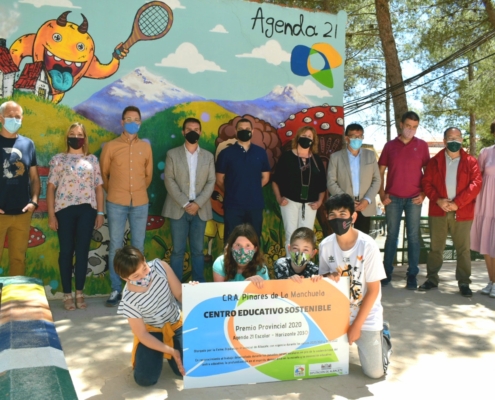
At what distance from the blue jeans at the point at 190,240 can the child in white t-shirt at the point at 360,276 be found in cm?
231

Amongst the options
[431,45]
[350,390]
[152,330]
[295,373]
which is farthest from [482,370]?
[431,45]

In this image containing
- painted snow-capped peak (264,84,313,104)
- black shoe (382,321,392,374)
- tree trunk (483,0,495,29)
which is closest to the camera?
black shoe (382,321,392,374)

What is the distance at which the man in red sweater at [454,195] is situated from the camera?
6.31 m

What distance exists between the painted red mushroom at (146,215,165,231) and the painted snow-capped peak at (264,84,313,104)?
1993mm

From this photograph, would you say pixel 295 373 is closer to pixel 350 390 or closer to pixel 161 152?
pixel 350 390

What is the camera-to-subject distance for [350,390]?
3650 millimetres

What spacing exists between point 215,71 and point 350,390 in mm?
4203

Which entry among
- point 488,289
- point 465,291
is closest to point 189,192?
point 465,291

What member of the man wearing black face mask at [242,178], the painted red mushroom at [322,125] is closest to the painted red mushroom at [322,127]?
the painted red mushroom at [322,125]

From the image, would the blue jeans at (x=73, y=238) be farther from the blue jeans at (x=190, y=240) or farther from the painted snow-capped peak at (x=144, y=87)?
the painted snow-capped peak at (x=144, y=87)

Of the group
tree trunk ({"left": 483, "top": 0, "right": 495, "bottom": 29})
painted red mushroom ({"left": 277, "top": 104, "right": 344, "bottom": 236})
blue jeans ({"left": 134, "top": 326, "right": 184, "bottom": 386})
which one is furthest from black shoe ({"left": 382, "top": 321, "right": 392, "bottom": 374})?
tree trunk ({"left": 483, "top": 0, "right": 495, "bottom": 29})

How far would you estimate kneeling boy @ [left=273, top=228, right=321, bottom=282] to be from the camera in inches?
161

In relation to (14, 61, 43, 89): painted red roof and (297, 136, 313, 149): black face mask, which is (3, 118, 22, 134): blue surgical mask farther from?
(297, 136, 313, 149): black face mask

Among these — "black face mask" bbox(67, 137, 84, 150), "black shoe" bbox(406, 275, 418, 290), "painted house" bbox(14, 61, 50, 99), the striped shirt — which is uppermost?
"painted house" bbox(14, 61, 50, 99)
